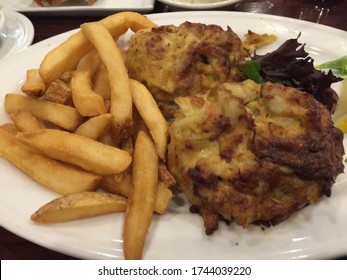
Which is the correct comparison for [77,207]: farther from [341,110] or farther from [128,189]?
[341,110]

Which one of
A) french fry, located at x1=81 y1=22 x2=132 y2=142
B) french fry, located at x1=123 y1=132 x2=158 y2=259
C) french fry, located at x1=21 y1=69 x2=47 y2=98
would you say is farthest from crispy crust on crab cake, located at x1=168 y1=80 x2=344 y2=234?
french fry, located at x1=21 y1=69 x2=47 y2=98

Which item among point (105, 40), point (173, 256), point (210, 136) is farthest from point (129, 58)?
point (173, 256)

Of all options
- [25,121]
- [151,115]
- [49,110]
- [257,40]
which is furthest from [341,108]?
[25,121]

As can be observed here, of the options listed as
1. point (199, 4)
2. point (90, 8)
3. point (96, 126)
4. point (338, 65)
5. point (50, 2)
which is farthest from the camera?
point (50, 2)

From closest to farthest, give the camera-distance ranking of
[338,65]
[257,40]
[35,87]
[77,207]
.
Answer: [77,207], [35,87], [338,65], [257,40]

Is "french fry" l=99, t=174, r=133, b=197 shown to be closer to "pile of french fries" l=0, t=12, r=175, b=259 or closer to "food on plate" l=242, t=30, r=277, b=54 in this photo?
"pile of french fries" l=0, t=12, r=175, b=259

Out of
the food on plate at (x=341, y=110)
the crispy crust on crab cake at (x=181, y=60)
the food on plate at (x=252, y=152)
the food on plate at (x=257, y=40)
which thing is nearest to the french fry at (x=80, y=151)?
the food on plate at (x=252, y=152)

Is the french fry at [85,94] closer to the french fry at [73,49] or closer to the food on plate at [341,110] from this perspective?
the french fry at [73,49]
